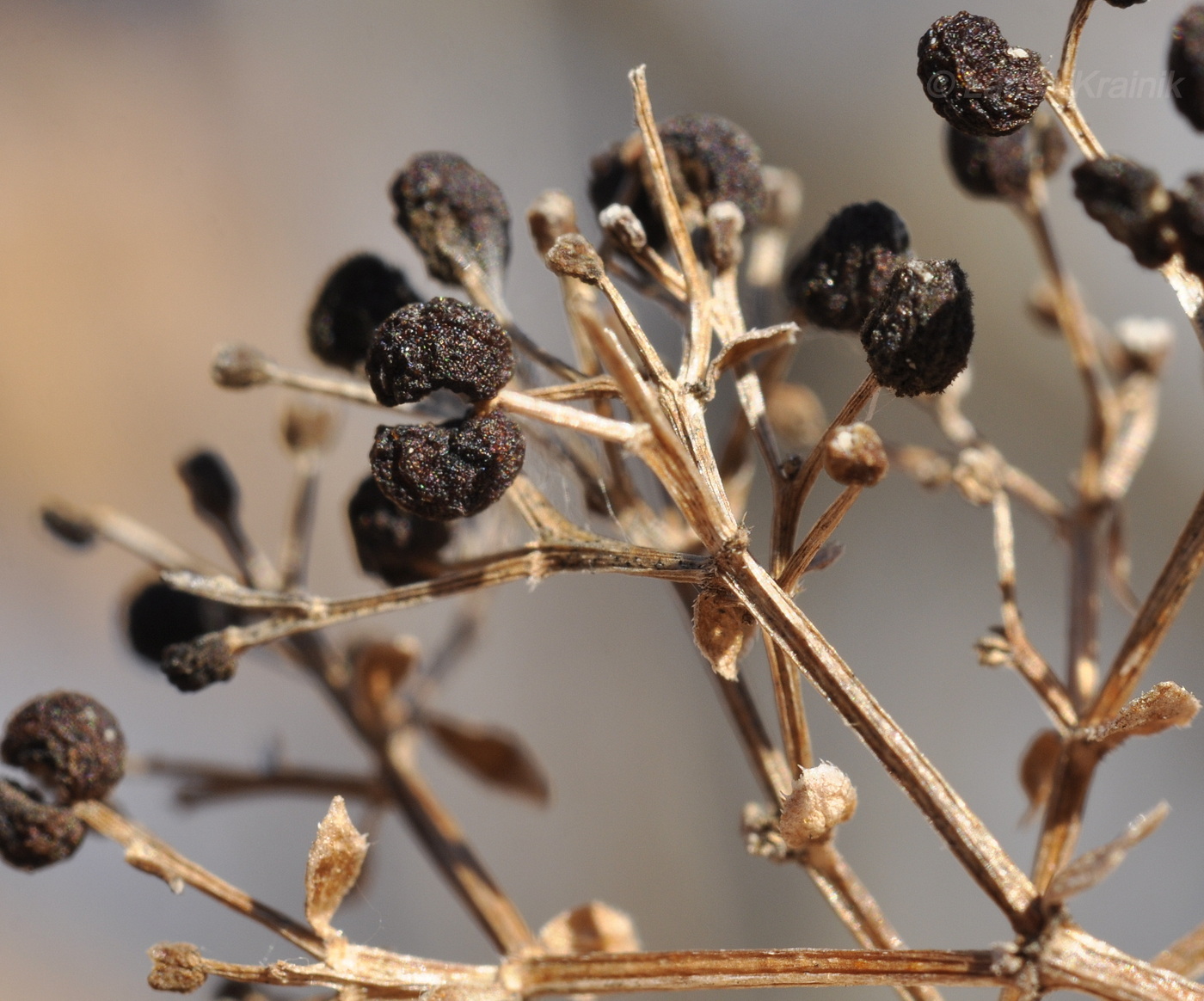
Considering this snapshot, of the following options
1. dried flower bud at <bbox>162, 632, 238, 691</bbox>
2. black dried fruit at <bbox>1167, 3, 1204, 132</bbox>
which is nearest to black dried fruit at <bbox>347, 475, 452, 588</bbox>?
dried flower bud at <bbox>162, 632, 238, 691</bbox>

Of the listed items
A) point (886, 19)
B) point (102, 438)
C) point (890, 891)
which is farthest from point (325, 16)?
point (890, 891)

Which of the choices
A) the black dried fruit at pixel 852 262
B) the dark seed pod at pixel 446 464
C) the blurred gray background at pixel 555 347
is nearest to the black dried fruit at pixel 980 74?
the black dried fruit at pixel 852 262

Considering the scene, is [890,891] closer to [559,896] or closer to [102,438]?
[559,896]

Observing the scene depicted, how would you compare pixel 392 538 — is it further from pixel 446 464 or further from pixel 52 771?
pixel 52 771

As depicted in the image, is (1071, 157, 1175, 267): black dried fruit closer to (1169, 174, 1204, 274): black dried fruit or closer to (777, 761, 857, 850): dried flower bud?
(1169, 174, 1204, 274): black dried fruit

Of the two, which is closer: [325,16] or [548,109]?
[325,16]

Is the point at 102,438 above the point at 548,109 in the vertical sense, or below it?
below

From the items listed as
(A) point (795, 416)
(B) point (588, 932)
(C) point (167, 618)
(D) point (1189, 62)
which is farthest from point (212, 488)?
(D) point (1189, 62)

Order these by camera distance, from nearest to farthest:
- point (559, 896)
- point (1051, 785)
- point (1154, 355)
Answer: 1. point (1051, 785)
2. point (1154, 355)
3. point (559, 896)

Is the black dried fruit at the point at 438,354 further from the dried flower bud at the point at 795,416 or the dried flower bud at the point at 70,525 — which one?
the dried flower bud at the point at 795,416
